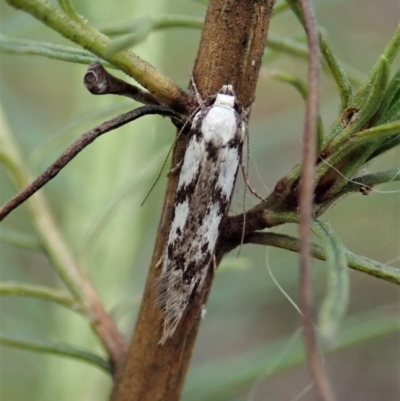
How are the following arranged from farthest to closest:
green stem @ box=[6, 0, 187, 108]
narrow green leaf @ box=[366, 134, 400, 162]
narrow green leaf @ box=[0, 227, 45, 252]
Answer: narrow green leaf @ box=[0, 227, 45, 252]
narrow green leaf @ box=[366, 134, 400, 162]
green stem @ box=[6, 0, 187, 108]

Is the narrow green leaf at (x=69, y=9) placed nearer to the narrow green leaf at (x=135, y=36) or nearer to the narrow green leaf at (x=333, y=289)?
the narrow green leaf at (x=135, y=36)

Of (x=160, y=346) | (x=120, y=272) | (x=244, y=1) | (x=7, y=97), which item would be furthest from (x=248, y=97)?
(x=7, y=97)

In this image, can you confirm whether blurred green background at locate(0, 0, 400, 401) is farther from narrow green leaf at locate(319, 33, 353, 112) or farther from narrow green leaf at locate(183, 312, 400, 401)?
narrow green leaf at locate(319, 33, 353, 112)

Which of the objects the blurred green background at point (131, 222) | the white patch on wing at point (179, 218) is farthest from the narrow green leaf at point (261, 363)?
the white patch on wing at point (179, 218)

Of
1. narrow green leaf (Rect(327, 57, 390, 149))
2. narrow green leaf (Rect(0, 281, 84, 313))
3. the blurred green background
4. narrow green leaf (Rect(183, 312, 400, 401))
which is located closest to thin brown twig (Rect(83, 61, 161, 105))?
narrow green leaf (Rect(327, 57, 390, 149))

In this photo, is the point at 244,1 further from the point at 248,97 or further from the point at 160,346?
the point at 160,346

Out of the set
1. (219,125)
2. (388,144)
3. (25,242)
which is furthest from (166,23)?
(25,242)
